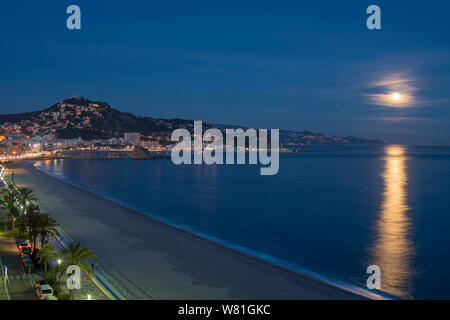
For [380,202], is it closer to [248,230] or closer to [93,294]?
[248,230]

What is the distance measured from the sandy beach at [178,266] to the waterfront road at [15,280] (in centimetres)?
282

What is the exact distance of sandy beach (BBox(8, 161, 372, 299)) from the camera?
13.2 meters

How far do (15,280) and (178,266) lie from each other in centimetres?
583

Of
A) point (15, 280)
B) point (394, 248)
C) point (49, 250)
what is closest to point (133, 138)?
point (394, 248)

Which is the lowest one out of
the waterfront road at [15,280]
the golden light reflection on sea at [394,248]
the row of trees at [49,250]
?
the golden light reflection on sea at [394,248]

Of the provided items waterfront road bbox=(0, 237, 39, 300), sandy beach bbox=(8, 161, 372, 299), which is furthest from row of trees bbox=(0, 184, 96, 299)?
sandy beach bbox=(8, 161, 372, 299)

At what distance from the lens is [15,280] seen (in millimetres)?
12883

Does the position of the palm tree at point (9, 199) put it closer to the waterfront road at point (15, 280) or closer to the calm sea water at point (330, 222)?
the waterfront road at point (15, 280)

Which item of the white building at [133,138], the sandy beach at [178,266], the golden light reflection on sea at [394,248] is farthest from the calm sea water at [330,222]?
the white building at [133,138]

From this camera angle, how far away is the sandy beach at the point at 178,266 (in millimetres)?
13211

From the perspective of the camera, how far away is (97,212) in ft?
90.1

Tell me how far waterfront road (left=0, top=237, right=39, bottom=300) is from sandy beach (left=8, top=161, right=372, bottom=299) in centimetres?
282

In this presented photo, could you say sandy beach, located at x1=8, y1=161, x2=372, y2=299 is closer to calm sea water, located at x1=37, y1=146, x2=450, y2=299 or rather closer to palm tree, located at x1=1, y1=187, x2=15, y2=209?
calm sea water, located at x1=37, y1=146, x2=450, y2=299
